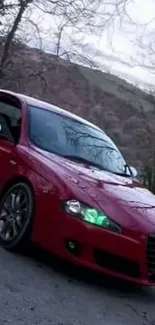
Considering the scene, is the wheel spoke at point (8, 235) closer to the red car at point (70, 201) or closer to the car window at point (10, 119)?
the red car at point (70, 201)

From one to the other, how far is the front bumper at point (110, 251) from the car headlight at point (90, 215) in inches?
1.9

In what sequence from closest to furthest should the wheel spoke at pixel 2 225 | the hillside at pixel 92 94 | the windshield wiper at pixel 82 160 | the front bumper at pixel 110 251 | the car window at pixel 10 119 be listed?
the front bumper at pixel 110 251
the wheel spoke at pixel 2 225
the windshield wiper at pixel 82 160
the car window at pixel 10 119
the hillside at pixel 92 94

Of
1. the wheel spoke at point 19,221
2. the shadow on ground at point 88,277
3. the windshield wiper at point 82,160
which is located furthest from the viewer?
the windshield wiper at point 82,160

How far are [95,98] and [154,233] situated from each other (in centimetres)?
2286

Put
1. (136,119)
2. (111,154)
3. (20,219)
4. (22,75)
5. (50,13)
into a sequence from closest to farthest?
(20,219), (111,154), (136,119), (50,13), (22,75)

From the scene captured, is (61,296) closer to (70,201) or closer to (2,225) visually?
(70,201)

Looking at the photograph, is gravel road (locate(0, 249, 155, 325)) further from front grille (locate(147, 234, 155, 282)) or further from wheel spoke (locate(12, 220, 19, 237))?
front grille (locate(147, 234, 155, 282))

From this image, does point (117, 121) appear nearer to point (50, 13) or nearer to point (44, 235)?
point (50, 13)

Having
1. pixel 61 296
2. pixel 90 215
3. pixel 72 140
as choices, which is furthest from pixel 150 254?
pixel 72 140

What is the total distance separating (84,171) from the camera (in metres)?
6.21

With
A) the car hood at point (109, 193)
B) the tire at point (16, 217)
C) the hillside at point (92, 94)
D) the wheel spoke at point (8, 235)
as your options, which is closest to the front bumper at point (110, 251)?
the car hood at point (109, 193)

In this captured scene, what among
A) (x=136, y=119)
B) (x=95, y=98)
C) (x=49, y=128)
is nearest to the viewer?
(x=49, y=128)

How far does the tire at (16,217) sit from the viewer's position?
19.4 feet

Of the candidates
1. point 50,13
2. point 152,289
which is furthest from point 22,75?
point 152,289
